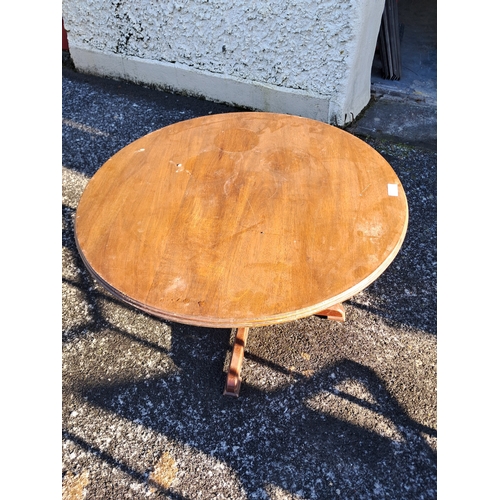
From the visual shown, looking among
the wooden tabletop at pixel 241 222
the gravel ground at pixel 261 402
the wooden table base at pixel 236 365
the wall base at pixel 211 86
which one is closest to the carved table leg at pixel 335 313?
the gravel ground at pixel 261 402

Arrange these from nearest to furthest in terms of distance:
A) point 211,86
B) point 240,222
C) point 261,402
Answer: point 240,222
point 261,402
point 211,86

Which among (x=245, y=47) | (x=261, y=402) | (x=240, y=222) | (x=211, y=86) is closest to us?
(x=240, y=222)

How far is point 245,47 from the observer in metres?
3.84

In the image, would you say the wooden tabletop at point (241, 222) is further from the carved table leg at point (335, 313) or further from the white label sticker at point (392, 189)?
the carved table leg at point (335, 313)

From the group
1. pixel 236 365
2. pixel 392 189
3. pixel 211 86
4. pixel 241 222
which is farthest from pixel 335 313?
pixel 211 86

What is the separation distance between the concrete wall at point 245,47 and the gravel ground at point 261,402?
158 centimetres

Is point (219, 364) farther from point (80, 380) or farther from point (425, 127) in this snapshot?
point (425, 127)

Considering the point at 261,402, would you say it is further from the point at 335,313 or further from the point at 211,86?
the point at 211,86

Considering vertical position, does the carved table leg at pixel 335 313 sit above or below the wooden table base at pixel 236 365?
above

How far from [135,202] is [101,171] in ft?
1.05

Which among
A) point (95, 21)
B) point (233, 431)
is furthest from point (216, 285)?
point (95, 21)

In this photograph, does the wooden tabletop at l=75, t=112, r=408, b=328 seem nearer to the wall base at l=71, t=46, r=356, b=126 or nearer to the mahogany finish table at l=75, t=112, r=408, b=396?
the mahogany finish table at l=75, t=112, r=408, b=396

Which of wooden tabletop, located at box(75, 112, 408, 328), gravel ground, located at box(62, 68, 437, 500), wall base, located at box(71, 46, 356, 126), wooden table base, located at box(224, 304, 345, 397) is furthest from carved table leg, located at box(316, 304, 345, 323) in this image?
wall base, located at box(71, 46, 356, 126)

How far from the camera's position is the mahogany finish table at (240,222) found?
1.56 m
